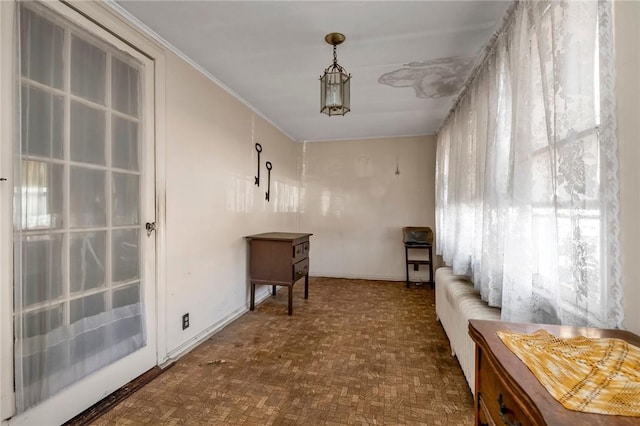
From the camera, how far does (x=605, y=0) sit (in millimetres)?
1019

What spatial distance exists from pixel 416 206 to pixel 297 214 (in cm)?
202

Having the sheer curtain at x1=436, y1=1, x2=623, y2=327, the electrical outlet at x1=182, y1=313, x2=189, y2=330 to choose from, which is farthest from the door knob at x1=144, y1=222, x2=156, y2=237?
the sheer curtain at x1=436, y1=1, x2=623, y2=327

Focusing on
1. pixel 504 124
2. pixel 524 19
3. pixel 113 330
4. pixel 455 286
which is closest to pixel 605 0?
pixel 524 19

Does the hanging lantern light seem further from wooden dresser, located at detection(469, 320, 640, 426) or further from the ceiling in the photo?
wooden dresser, located at detection(469, 320, 640, 426)

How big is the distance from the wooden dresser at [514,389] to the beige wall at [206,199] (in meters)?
2.14

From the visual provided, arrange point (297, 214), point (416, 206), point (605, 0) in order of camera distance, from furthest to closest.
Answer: point (297, 214) < point (416, 206) < point (605, 0)

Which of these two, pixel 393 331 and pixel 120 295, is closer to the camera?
pixel 120 295

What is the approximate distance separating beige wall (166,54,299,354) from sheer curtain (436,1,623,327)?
2.26 metres

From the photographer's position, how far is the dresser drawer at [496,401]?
27.6 inches

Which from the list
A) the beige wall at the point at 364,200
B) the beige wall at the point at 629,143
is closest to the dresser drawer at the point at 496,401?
the beige wall at the point at 629,143

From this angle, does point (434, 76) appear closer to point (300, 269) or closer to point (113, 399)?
point (300, 269)

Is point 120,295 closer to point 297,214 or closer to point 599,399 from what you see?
point 599,399

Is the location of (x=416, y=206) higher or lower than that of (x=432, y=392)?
higher

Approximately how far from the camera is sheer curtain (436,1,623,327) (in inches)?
40.1
